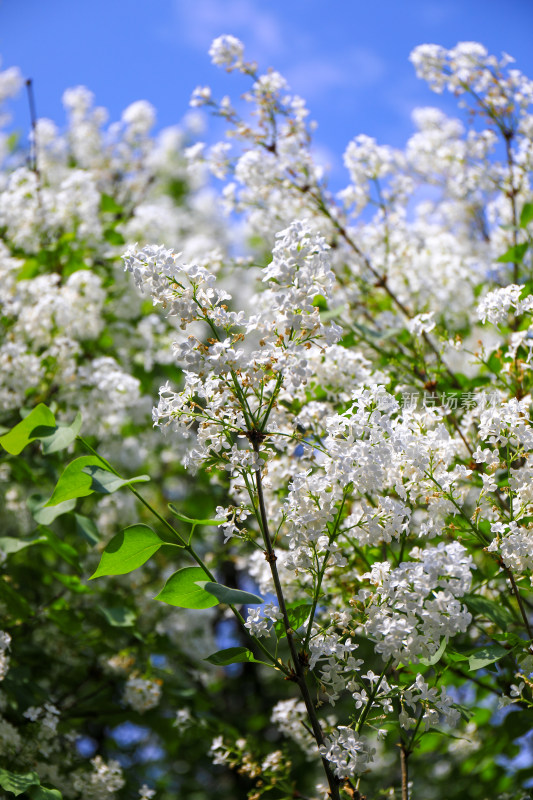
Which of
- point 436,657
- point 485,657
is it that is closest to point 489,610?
point 485,657

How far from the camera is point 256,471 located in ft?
5.46

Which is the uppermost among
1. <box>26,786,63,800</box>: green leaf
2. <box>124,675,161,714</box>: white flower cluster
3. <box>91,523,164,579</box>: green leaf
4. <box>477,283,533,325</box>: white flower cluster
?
<box>477,283,533,325</box>: white flower cluster

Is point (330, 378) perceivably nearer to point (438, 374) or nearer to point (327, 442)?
point (438, 374)

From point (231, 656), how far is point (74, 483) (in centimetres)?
60

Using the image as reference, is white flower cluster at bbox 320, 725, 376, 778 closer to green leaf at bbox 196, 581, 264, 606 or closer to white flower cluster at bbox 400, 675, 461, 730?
white flower cluster at bbox 400, 675, 461, 730

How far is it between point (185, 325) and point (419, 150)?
3.89 metres

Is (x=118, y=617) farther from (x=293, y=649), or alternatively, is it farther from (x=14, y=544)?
(x=293, y=649)

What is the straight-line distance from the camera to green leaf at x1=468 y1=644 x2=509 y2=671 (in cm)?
167

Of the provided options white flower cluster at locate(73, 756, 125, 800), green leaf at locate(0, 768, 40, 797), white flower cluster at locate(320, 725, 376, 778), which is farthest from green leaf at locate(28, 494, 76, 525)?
white flower cluster at locate(73, 756, 125, 800)

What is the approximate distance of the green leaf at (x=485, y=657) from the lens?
1.67 m

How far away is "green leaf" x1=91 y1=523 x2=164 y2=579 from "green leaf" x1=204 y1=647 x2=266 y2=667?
0.30m

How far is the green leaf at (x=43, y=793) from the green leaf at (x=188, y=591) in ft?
2.98

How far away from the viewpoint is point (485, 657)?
1.75 metres

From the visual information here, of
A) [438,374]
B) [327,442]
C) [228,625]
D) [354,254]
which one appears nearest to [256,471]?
[327,442]
